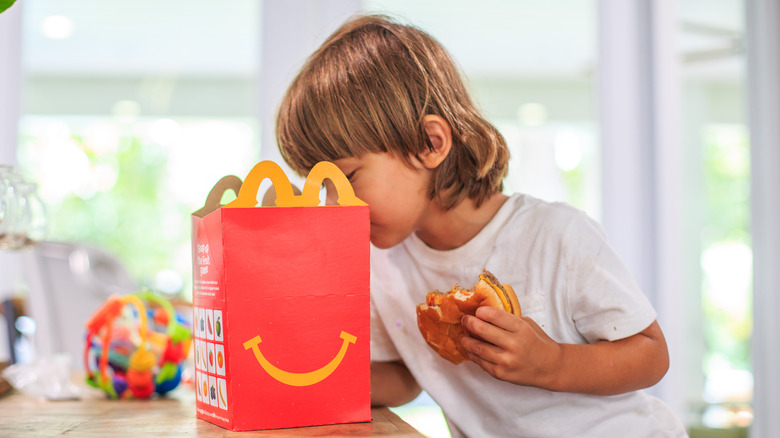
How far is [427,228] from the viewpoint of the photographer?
3.25ft

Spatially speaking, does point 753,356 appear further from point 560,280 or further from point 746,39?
point 560,280

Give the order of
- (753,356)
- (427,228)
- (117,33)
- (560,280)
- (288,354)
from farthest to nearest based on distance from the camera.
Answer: (117,33), (753,356), (427,228), (560,280), (288,354)

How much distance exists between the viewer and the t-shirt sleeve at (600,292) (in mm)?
802

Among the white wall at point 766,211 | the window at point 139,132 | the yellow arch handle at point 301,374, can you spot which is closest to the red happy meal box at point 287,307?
the yellow arch handle at point 301,374

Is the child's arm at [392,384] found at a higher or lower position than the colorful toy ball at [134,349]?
lower

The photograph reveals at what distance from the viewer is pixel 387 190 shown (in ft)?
2.88

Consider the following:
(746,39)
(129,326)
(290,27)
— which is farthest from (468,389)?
(746,39)

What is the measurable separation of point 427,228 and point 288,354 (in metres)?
0.41

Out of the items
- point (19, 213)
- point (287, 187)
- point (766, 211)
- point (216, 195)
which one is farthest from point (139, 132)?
point (287, 187)

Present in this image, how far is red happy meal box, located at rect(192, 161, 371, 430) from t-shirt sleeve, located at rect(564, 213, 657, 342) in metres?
0.32

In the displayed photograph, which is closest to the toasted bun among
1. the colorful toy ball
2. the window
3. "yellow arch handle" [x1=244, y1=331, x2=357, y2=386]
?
"yellow arch handle" [x1=244, y1=331, x2=357, y2=386]

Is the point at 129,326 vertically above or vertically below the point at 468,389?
above

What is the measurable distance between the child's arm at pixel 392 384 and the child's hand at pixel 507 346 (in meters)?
0.19

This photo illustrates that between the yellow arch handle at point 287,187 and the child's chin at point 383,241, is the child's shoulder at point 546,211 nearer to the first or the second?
the child's chin at point 383,241
